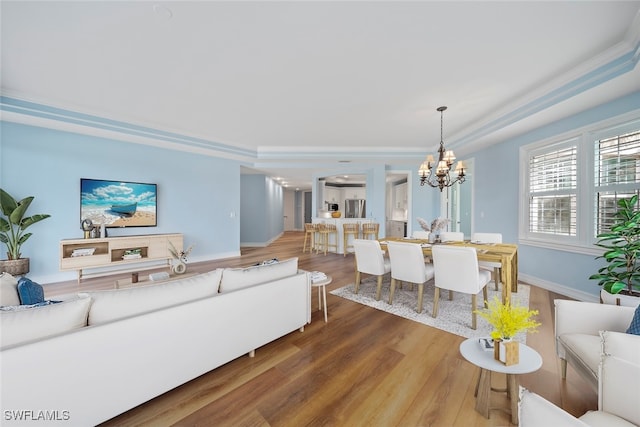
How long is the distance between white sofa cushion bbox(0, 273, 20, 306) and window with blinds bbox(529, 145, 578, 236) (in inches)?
234

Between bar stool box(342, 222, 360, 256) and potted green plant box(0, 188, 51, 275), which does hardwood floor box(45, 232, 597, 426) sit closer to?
potted green plant box(0, 188, 51, 275)

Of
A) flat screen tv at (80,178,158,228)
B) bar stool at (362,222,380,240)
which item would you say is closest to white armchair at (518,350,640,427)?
bar stool at (362,222,380,240)

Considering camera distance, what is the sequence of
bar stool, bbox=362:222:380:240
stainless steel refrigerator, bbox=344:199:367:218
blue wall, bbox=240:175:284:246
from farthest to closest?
1. stainless steel refrigerator, bbox=344:199:367:218
2. blue wall, bbox=240:175:284:246
3. bar stool, bbox=362:222:380:240

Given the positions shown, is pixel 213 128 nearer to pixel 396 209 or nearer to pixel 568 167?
pixel 568 167

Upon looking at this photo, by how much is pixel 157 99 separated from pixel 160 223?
8.70 feet

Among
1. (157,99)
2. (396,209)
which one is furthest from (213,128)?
(396,209)

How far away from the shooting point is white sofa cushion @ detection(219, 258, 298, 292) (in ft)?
6.49

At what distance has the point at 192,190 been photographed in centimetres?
553

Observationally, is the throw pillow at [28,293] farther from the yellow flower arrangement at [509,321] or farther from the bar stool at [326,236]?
the bar stool at [326,236]

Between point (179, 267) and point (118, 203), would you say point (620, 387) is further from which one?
point (118, 203)

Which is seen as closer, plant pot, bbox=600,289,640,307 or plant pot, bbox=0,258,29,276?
plant pot, bbox=600,289,640,307

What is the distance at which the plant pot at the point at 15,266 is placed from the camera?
337 cm

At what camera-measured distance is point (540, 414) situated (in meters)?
0.65

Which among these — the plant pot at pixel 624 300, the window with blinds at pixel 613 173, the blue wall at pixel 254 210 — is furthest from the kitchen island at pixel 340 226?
the plant pot at pixel 624 300
